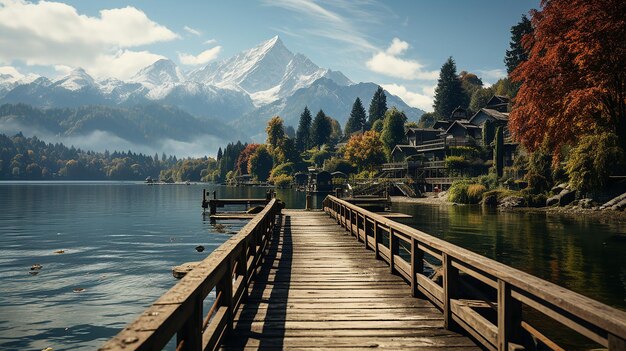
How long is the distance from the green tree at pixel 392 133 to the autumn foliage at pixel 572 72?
75083mm

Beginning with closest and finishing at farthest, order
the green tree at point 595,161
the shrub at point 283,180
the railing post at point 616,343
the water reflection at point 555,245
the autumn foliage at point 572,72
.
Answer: the railing post at point 616,343 < the water reflection at point 555,245 < the autumn foliage at point 572,72 < the green tree at point 595,161 < the shrub at point 283,180

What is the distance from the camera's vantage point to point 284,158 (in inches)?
5192

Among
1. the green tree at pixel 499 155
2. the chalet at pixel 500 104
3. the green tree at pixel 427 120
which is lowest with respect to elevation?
the green tree at pixel 499 155

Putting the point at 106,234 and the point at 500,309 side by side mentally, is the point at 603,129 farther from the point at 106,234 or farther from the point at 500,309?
the point at 106,234

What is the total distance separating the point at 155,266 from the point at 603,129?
36059mm

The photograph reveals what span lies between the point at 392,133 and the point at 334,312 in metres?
94.4

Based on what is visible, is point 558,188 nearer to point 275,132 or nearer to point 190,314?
point 190,314

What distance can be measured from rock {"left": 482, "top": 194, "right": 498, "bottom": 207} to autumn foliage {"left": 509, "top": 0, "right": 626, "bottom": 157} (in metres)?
28.7

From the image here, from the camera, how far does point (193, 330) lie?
158 inches

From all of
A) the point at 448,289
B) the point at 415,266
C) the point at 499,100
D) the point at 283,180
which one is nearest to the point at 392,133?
the point at 499,100

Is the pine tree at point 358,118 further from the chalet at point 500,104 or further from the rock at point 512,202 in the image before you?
the rock at point 512,202

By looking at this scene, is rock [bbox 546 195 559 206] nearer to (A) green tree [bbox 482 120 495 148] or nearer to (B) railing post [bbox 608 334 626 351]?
(A) green tree [bbox 482 120 495 148]

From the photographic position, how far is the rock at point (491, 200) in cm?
5069

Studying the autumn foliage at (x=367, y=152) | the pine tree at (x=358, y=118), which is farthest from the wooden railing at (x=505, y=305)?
the pine tree at (x=358, y=118)
